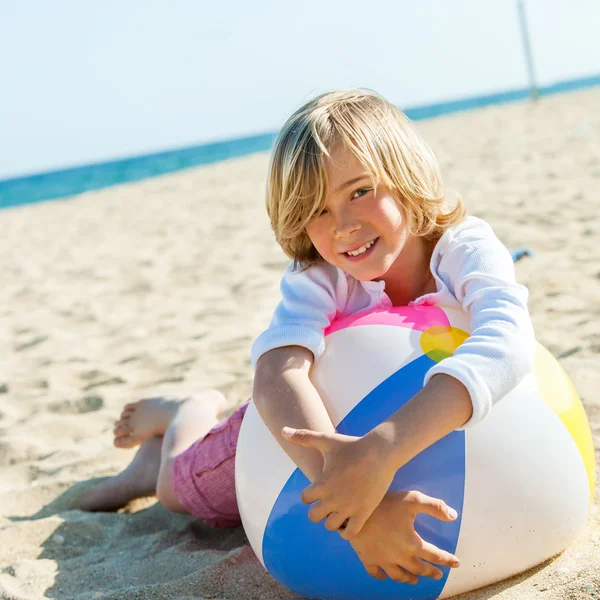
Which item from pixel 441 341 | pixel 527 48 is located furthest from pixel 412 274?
pixel 527 48

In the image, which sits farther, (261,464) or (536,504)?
(261,464)

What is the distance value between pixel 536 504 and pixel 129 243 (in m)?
7.99

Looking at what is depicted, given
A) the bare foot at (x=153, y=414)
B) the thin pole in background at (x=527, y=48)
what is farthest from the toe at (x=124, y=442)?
the thin pole in background at (x=527, y=48)

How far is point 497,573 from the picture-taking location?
2.04m

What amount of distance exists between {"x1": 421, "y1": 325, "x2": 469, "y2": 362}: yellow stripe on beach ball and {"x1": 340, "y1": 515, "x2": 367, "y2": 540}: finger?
47 cm

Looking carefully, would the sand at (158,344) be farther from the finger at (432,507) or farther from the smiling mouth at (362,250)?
the smiling mouth at (362,250)

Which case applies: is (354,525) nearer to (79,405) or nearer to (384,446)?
(384,446)

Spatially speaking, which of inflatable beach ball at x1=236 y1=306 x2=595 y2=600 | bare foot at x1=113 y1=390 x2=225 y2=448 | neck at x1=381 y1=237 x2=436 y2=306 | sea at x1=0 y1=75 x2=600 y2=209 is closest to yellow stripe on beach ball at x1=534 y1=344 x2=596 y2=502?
inflatable beach ball at x1=236 y1=306 x2=595 y2=600

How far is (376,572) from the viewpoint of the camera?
1939 millimetres

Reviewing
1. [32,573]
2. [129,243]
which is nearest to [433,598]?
[32,573]

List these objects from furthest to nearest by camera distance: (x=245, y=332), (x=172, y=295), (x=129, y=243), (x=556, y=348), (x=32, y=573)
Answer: (x=129, y=243), (x=172, y=295), (x=245, y=332), (x=556, y=348), (x=32, y=573)

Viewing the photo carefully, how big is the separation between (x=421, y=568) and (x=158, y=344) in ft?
11.2

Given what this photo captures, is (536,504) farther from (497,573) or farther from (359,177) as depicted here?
(359,177)

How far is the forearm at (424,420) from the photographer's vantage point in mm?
1841
